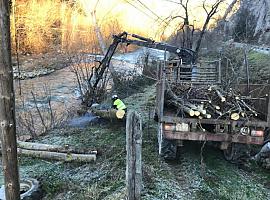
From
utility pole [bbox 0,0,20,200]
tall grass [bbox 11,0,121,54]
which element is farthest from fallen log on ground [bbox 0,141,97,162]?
tall grass [bbox 11,0,121,54]

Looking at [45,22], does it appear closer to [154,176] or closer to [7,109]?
[154,176]

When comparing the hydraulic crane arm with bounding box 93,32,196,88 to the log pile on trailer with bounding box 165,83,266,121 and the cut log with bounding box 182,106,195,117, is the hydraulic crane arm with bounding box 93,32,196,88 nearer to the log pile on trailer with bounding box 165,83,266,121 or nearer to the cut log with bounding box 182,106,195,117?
the log pile on trailer with bounding box 165,83,266,121

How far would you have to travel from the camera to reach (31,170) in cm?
711

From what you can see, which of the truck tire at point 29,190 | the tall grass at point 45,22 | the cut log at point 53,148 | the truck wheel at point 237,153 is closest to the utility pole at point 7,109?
the truck tire at point 29,190

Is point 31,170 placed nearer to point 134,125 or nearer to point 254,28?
point 134,125

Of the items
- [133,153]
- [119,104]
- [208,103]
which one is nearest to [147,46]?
[119,104]

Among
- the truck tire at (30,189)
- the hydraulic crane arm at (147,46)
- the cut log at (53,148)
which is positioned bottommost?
the truck tire at (30,189)

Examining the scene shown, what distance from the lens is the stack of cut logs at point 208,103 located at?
652 cm

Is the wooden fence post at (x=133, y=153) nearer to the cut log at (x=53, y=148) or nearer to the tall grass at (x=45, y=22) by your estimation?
the cut log at (x=53, y=148)

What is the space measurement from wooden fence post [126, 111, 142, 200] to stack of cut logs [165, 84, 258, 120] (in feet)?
8.69

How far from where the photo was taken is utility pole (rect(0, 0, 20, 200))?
3.22 m

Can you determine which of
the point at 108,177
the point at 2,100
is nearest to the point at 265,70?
the point at 108,177

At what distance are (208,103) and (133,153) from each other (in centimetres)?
343

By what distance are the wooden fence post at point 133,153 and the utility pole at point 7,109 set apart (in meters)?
1.31
